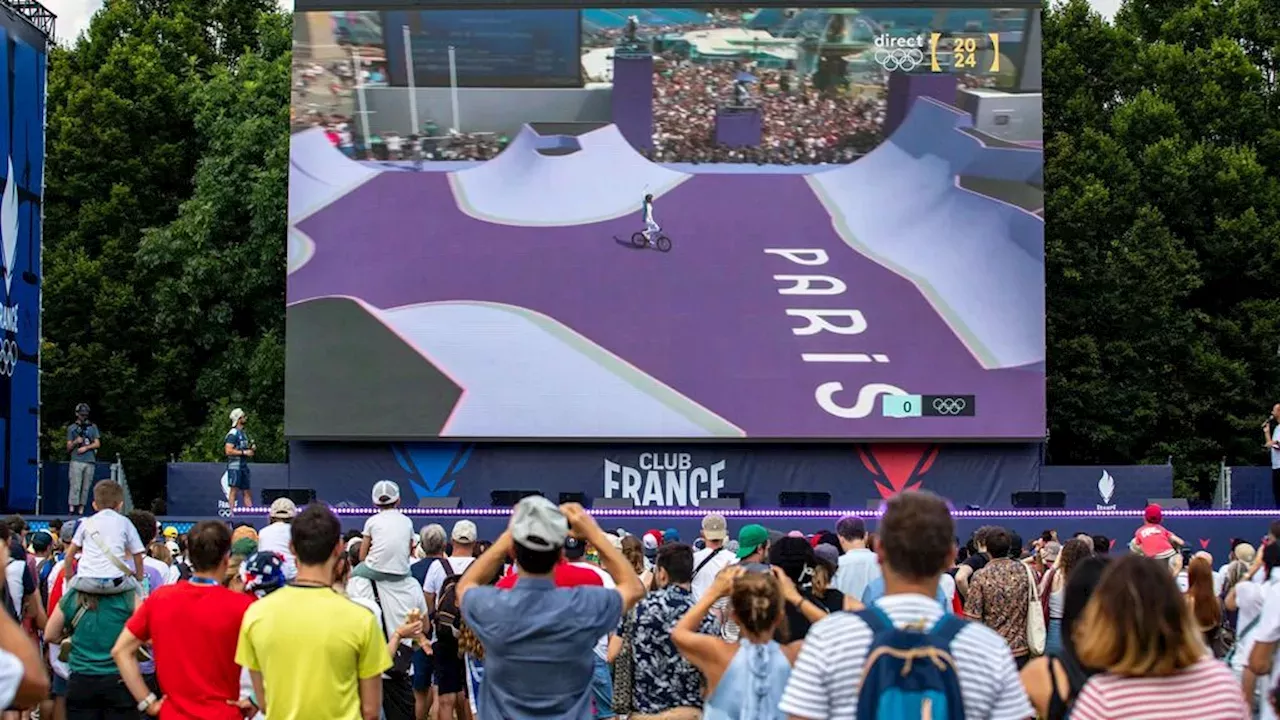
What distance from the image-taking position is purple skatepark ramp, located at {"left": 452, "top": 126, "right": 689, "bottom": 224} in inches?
834

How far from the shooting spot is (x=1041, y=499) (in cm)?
2011

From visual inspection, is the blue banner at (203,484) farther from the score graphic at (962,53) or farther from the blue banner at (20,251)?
the score graphic at (962,53)

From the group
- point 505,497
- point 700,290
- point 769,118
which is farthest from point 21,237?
point 769,118

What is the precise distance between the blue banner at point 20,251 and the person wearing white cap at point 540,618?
17772mm

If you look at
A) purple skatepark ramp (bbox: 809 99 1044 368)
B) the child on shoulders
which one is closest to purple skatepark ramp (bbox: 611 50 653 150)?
purple skatepark ramp (bbox: 809 99 1044 368)

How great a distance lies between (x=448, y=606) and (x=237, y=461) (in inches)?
498

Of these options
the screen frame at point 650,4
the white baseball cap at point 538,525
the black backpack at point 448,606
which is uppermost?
the screen frame at point 650,4

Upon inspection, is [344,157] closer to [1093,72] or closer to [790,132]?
[790,132]

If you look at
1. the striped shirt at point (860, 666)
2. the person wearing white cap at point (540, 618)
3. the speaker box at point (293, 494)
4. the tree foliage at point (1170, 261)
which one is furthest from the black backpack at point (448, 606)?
the tree foliage at point (1170, 261)

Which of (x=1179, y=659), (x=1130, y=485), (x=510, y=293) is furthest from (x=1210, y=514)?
(x=1179, y=659)

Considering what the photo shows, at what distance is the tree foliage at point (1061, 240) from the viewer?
28688 millimetres

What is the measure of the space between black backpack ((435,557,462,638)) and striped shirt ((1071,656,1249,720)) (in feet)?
18.3

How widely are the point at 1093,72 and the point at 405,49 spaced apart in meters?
14.8

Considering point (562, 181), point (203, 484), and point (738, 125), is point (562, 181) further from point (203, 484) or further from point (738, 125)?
point (203, 484)
